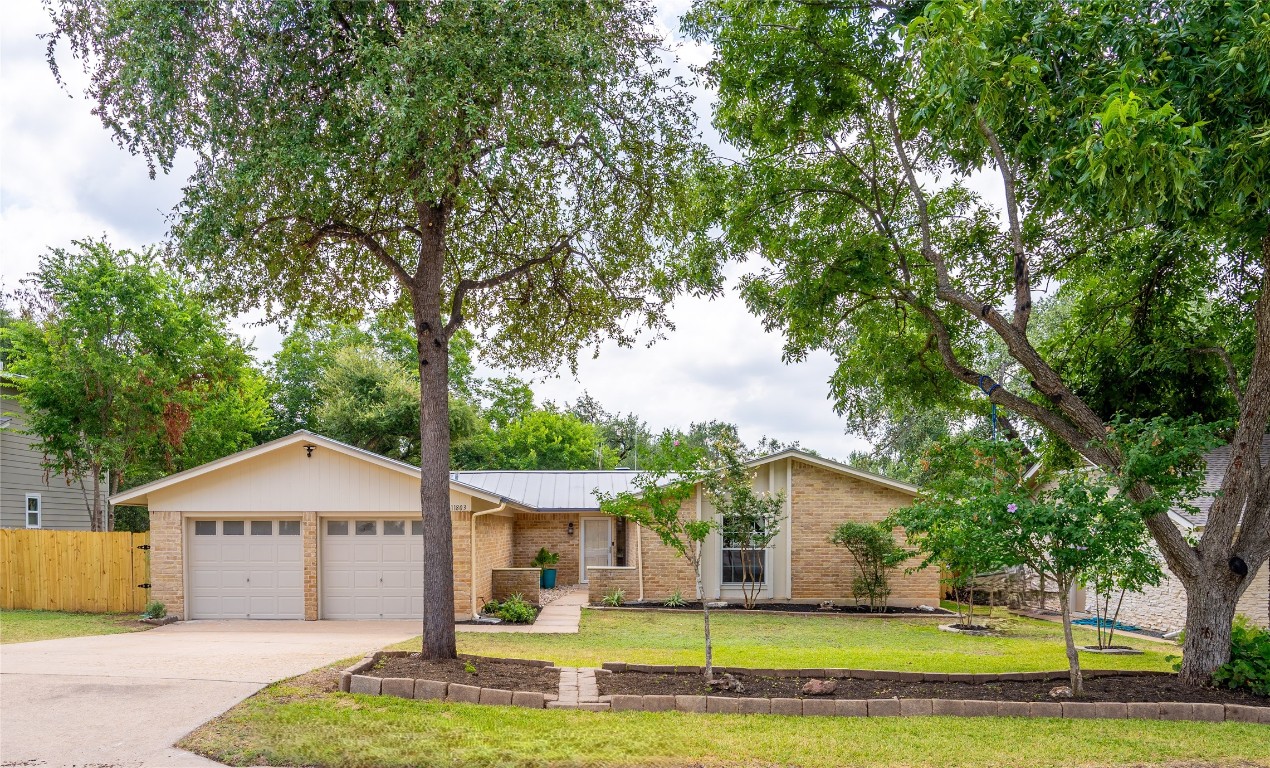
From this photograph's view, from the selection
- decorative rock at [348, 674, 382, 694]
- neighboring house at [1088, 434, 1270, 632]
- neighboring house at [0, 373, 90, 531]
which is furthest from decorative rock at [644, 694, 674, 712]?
neighboring house at [0, 373, 90, 531]

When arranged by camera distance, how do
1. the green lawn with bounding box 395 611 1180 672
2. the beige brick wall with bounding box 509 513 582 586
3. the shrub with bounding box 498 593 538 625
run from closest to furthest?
the green lawn with bounding box 395 611 1180 672 → the shrub with bounding box 498 593 538 625 → the beige brick wall with bounding box 509 513 582 586

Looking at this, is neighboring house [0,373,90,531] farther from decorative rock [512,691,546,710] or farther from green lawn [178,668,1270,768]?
decorative rock [512,691,546,710]

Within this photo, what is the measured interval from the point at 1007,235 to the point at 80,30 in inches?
504

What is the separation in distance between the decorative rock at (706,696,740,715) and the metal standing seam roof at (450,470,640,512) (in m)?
14.5

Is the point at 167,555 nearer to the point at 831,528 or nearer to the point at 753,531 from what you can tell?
the point at 753,531

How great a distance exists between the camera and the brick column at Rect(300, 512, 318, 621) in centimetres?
1638

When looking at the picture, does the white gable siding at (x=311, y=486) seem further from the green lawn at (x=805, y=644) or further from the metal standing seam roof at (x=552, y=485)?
the metal standing seam roof at (x=552, y=485)

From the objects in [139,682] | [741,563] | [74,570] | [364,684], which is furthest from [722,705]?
[74,570]

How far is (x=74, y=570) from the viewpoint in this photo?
17.8 m

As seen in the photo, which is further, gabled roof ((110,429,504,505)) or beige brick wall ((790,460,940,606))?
beige brick wall ((790,460,940,606))

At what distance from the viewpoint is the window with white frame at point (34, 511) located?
840 inches

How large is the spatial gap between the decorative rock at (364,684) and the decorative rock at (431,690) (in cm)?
43

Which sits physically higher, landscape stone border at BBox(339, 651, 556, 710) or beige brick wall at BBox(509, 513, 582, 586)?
landscape stone border at BBox(339, 651, 556, 710)

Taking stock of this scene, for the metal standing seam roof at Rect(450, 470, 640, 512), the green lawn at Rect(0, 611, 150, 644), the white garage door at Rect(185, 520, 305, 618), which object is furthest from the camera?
the metal standing seam roof at Rect(450, 470, 640, 512)
